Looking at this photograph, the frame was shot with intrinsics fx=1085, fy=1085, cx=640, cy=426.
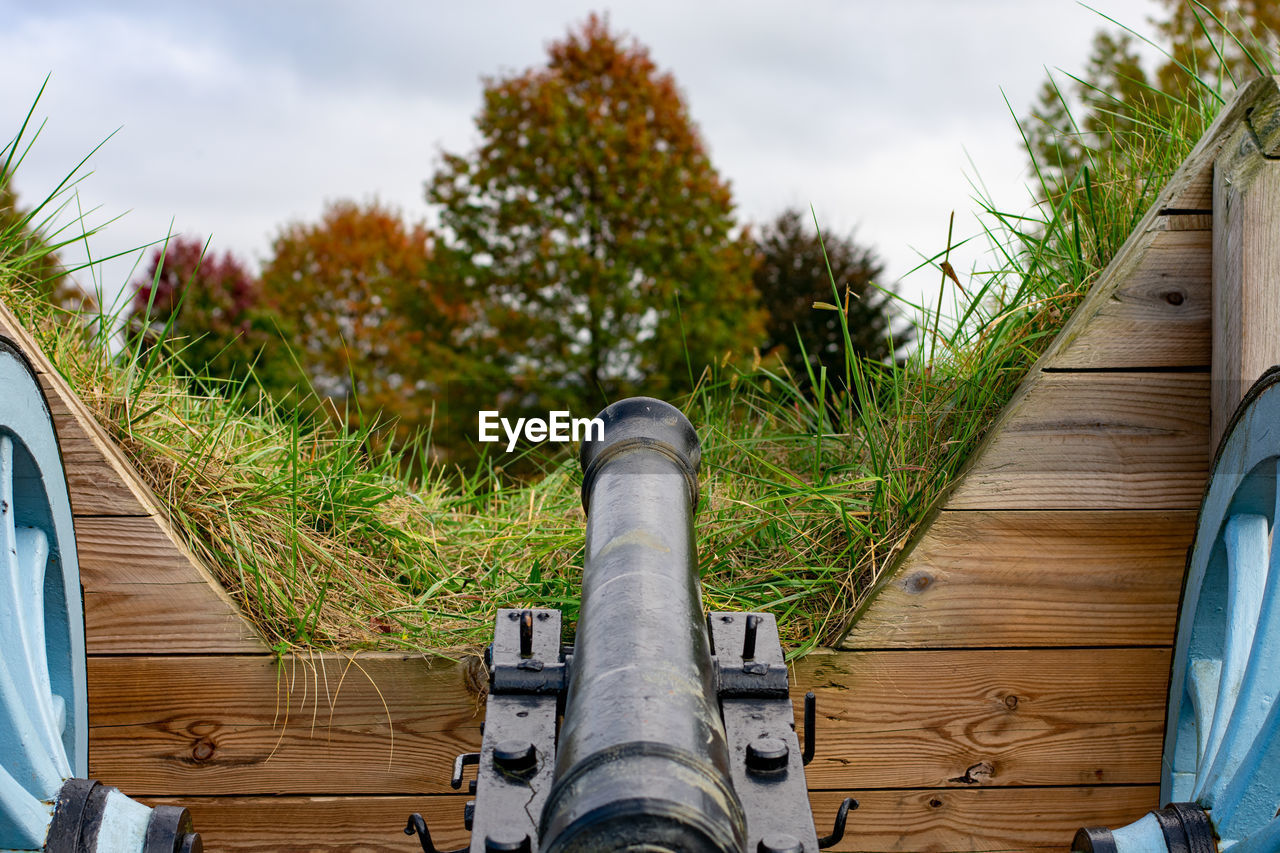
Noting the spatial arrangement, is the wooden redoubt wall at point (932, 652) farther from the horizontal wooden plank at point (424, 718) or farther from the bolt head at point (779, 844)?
the bolt head at point (779, 844)

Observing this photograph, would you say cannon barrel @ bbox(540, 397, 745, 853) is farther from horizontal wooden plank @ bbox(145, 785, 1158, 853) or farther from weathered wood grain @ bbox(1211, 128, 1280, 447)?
weathered wood grain @ bbox(1211, 128, 1280, 447)

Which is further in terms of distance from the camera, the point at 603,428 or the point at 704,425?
the point at 704,425

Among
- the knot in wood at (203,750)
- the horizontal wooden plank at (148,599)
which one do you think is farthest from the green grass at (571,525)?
the knot in wood at (203,750)

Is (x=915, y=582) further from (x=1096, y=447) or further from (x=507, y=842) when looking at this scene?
(x=507, y=842)

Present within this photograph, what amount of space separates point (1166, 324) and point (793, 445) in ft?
3.81

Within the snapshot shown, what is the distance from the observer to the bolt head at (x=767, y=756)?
143 cm

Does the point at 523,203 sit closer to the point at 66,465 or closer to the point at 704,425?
the point at 704,425

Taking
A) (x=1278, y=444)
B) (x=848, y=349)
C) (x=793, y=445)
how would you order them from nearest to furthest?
(x=1278, y=444) < (x=848, y=349) < (x=793, y=445)

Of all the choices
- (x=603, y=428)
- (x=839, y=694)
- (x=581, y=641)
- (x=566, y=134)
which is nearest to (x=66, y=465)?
(x=603, y=428)

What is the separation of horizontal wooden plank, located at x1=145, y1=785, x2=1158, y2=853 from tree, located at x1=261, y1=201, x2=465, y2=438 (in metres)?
11.7

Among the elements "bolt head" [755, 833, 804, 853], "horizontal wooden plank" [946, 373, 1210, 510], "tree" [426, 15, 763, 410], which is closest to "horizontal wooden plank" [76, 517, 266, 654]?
"bolt head" [755, 833, 804, 853]

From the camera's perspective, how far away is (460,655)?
2189 millimetres

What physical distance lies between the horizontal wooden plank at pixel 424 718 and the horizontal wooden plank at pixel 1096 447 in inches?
12.7

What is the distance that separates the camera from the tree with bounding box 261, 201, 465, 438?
16.4m
